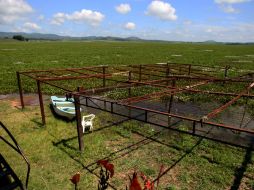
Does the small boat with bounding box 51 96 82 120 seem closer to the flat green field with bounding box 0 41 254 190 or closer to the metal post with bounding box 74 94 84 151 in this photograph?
the flat green field with bounding box 0 41 254 190

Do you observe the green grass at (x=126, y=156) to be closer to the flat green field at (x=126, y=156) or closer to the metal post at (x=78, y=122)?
the flat green field at (x=126, y=156)

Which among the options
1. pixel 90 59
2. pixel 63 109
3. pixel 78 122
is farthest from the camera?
pixel 90 59

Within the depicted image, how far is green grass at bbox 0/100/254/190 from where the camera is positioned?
21.1 feet

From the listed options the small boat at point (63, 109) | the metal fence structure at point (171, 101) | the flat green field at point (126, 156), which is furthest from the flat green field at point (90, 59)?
the flat green field at point (126, 156)

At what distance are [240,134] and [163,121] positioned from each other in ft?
9.69

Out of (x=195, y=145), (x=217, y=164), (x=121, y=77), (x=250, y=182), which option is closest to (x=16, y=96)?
(x=121, y=77)

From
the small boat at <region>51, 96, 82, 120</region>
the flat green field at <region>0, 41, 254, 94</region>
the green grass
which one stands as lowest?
the flat green field at <region>0, 41, 254, 94</region>

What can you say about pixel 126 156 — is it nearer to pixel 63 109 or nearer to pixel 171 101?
pixel 171 101

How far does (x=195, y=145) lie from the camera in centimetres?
830

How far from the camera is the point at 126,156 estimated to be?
24.9ft

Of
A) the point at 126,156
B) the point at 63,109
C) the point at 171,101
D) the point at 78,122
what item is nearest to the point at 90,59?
the point at 63,109

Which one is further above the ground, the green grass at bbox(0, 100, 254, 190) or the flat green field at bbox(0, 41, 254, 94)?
the green grass at bbox(0, 100, 254, 190)

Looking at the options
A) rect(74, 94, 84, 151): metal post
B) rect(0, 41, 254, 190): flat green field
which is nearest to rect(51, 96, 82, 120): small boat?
rect(0, 41, 254, 190): flat green field

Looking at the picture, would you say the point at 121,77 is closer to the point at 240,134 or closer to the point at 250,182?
the point at 240,134
